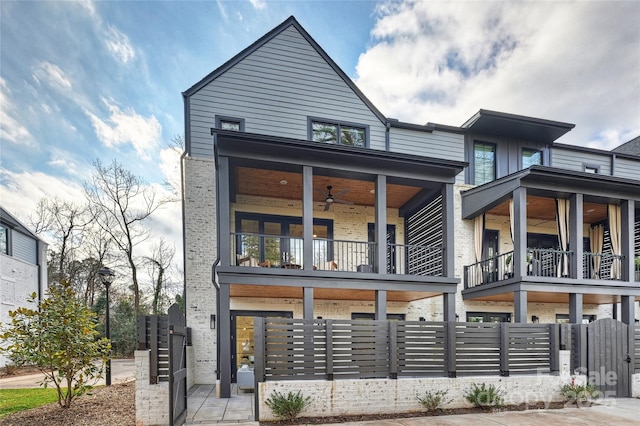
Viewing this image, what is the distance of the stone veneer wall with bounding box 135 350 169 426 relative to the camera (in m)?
5.39

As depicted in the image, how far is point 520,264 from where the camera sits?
932 cm

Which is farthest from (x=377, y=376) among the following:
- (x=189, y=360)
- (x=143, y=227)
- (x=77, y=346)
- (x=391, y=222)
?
(x=143, y=227)

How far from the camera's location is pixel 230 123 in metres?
10.5

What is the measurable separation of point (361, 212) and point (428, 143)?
3488 mm

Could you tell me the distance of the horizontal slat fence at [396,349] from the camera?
20.1 ft

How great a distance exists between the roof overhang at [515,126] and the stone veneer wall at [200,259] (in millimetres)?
9198

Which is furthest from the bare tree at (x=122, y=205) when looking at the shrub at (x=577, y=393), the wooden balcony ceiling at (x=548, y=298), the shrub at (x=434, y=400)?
the shrub at (x=577, y=393)

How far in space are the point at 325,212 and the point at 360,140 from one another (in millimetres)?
2778

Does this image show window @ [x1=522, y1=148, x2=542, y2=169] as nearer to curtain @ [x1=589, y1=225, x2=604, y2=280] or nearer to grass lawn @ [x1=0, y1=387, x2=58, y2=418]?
curtain @ [x1=589, y1=225, x2=604, y2=280]

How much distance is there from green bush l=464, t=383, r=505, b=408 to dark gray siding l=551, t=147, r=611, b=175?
9.87 m

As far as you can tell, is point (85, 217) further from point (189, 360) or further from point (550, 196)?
point (550, 196)

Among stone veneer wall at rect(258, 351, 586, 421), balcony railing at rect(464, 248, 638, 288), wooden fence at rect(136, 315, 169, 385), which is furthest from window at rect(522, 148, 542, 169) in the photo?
wooden fence at rect(136, 315, 169, 385)

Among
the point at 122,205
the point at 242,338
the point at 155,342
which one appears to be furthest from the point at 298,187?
the point at 122,205

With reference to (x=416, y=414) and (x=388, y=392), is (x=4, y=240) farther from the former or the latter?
(x=416, y=414)
